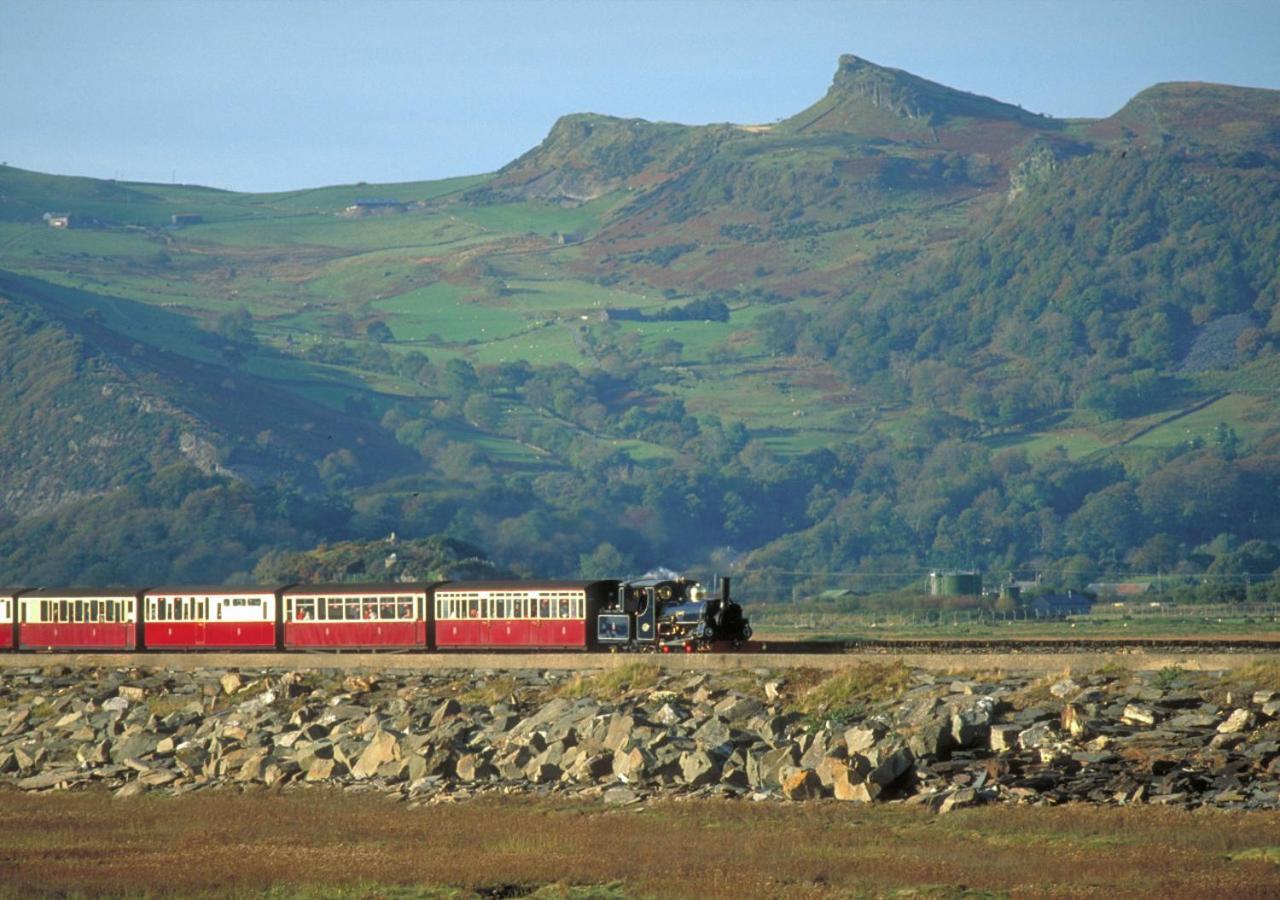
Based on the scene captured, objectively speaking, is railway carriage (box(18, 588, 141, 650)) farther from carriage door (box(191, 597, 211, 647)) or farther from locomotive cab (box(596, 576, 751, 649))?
locomotive cab (box(596, 576, 751, 649))

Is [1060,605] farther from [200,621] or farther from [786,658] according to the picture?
[786,658]

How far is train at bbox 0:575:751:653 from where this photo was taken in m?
61.4

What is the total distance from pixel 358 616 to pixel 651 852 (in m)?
31.2

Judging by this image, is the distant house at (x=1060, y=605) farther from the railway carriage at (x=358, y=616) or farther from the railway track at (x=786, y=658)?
the railway carriage at (x=358, y=616)

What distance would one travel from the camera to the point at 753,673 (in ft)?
172

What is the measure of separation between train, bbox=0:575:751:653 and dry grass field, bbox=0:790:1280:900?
1831 cm

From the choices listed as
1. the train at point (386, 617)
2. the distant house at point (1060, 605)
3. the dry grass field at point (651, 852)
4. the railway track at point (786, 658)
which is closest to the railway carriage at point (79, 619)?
the train at point (386, 617)

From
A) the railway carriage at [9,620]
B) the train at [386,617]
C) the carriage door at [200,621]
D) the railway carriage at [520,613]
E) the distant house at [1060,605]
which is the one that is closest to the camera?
the train at [386,617]

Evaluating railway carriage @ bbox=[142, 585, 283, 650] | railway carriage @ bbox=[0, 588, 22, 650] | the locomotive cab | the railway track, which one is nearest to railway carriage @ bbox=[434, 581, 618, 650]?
the locomotive cab

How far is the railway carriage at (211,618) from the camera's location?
6806cm

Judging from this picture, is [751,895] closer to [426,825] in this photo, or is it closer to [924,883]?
[924,883]

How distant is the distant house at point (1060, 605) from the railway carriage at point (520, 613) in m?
94.2

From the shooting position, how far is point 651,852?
3650 cm

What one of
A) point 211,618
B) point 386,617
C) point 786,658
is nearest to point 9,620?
point 211,618
